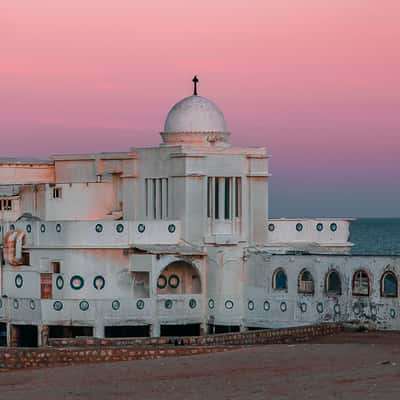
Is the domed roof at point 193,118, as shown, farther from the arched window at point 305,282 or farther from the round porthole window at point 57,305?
the round porthole window at point 57,305

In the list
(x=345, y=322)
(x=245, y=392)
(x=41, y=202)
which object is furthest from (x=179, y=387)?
(x=41, y=202)

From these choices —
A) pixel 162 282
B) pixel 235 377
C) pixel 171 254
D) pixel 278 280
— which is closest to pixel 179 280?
pixel 162 282

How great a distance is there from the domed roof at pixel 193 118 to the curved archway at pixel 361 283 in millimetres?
10712

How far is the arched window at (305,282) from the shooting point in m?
61.9

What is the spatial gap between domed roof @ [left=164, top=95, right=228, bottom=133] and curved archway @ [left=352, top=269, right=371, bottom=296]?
10.7 metres

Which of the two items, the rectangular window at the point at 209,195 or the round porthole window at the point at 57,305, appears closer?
the round porthole window at the point at 57,305

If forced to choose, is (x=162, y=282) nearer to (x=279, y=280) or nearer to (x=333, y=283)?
(x=279, y=280)

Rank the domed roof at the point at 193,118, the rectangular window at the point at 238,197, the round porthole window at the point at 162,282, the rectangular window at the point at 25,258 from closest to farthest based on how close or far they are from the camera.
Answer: the round porthole window at the point at 162,282 < the rectangular window at the point at 25,258 < the rectangular window at the point at 238,197 < the domed roof at the point at 193,118

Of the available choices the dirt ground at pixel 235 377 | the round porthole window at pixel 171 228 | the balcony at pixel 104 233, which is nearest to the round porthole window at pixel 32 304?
the balcony at pixel 104 233

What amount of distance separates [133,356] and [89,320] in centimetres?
1454

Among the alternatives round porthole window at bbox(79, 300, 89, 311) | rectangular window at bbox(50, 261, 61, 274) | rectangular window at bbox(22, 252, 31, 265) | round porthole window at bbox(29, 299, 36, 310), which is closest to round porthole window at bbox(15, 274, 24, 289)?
rectangular window at bbox(22, 252, 31, 265)

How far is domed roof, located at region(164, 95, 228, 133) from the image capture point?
66625 millimetres

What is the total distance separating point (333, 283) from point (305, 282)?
138cm

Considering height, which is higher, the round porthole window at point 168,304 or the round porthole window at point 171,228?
the round porthole window at point 171,228
